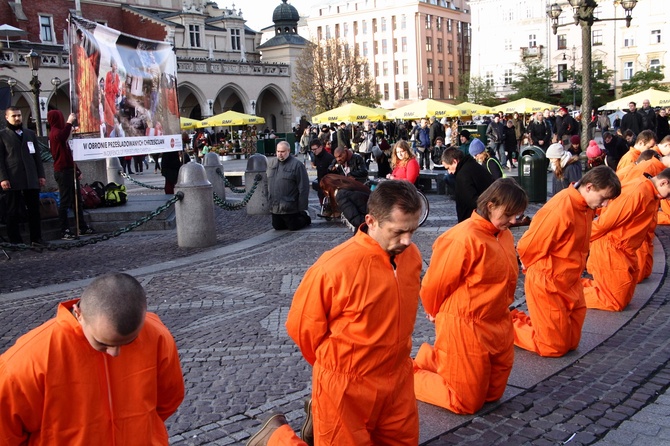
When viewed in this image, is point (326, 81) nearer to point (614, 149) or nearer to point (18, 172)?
point (614, 149)

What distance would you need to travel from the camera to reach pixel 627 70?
68.6m

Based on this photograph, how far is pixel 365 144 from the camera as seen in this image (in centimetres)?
2716

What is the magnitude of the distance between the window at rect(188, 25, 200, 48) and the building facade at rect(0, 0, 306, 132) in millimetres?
51

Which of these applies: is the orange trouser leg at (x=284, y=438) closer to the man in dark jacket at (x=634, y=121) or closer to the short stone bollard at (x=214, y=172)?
the short stone bollard at (x=214, y=172)

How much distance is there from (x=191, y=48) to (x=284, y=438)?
61.5m

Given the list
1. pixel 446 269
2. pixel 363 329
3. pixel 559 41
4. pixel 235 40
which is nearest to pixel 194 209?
pixel 446 269

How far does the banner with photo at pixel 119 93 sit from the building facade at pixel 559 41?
52.3 meters

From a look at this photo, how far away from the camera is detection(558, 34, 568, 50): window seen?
2827 inches

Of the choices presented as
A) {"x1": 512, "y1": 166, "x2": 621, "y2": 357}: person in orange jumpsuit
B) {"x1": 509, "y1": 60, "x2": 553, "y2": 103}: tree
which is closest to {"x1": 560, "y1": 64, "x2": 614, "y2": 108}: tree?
{"x1": 509, "y1": 60, "x2": 553, "y2": 103}: tree

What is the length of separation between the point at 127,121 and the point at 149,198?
356cm

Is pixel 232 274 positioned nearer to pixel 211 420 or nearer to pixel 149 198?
pixel 211 420

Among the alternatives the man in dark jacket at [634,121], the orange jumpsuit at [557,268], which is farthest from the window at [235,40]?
the orange jumpsuit at [557,268]

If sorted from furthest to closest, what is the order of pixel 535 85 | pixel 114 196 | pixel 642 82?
1. pixel 535 85
2. pixel 642 82
3. pixel 114 196

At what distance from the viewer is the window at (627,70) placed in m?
68.3
